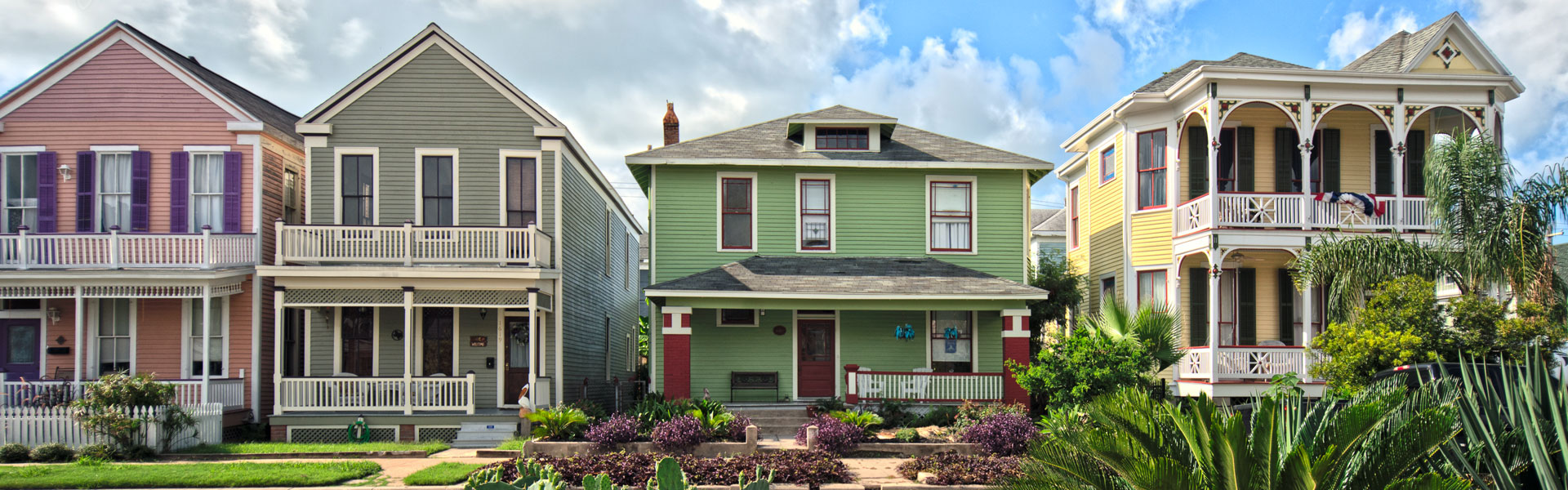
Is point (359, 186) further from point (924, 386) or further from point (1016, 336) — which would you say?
point (1016, 336)

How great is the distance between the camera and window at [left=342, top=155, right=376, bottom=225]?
1966cm

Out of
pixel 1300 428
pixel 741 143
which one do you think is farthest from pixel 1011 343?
pixel 1300 428

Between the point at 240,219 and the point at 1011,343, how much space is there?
48.7 ft

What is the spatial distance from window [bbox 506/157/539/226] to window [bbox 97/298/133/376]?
755 cm

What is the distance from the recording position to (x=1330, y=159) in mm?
21062

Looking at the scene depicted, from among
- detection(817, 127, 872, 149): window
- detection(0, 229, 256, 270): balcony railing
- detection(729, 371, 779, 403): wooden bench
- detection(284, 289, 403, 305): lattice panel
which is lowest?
detection(729, 371, 779, 403): wooden bench

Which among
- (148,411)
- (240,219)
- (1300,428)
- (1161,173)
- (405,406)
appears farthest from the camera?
(1161,173)

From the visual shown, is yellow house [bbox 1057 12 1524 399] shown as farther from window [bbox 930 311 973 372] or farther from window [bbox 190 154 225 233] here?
window [bbox 190 154 225 233]

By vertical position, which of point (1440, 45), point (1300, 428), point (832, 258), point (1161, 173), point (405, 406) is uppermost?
point (1440, 45)

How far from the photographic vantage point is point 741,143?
22266 millimetres

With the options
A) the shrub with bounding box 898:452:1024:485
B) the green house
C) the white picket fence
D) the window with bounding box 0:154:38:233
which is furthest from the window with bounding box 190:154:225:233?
the shrub with bounding box 898:452:1024:485

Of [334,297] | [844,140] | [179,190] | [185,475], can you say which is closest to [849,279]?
[844,140]

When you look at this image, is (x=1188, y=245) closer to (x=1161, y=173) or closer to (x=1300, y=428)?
(x=1161, y=173)

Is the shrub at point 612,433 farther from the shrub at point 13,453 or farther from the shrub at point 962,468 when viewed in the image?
the shrub at point 13,453
